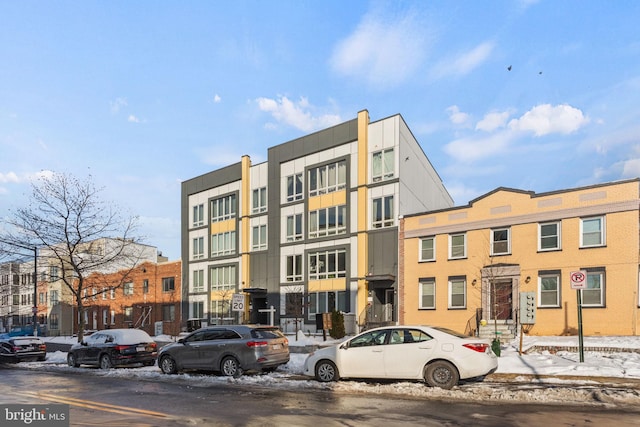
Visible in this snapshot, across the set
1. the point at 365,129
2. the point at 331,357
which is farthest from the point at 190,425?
the point at 365,129

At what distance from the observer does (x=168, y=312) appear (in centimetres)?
4656

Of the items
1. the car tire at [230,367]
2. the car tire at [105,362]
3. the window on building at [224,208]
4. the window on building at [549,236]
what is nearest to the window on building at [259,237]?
the window on building at [224,208]

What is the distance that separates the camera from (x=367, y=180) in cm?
3328

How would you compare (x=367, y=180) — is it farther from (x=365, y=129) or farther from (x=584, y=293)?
(x=584, y=293)

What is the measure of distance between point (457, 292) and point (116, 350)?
17.4m

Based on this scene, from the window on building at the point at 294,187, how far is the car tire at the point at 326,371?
24.6 m

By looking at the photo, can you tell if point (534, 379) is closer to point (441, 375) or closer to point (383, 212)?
point (441, 375)

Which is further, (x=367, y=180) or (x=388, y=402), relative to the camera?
(x=367, y=180)

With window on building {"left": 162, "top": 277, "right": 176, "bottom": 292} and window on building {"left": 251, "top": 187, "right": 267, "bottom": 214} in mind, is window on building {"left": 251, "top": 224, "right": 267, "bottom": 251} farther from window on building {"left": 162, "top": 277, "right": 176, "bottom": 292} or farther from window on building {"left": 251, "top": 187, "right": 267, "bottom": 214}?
window on building {"left": 162, "top": 277, "right": 176, "bottom": 292}

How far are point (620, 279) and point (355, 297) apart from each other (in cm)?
1507

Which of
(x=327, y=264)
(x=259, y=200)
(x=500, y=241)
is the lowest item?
(x=327, y=264)

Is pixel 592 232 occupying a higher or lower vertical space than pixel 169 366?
higher

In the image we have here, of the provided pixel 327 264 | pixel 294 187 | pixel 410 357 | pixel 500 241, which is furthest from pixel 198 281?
pixel 410 357

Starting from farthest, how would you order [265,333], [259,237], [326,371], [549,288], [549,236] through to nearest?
[259,237]
[549,236]
[549,288]
[265,333]
[326,371]
